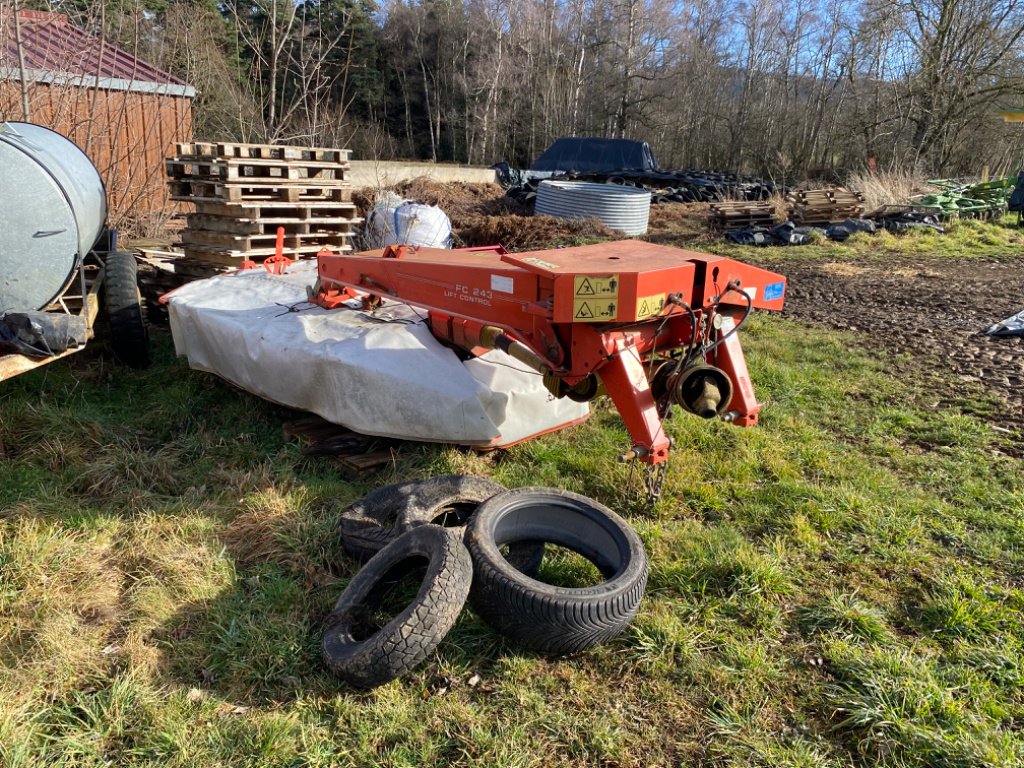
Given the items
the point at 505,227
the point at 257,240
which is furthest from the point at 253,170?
the point at 505,227

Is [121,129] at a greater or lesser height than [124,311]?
greater

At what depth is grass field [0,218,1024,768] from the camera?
87.5 inches

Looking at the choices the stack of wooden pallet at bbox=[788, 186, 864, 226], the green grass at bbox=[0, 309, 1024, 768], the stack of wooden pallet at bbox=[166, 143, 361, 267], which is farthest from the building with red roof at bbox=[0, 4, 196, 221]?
the stack of wooden pallet at bbox=[788, 186, 864, 226]

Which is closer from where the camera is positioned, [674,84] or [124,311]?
[124,311]

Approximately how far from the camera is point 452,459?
3951 millimetres

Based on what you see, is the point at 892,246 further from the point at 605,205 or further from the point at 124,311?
the point at 124,311

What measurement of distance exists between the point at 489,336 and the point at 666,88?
29088 mm

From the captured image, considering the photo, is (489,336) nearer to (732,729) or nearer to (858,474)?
(732,729)

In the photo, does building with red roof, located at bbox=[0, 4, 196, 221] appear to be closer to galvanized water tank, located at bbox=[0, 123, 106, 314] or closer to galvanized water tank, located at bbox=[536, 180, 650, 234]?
galvanized water tank, located at bbox=[0, 123, 106, 314]

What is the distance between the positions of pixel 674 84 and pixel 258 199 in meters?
26.6

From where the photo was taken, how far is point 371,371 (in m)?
3.81

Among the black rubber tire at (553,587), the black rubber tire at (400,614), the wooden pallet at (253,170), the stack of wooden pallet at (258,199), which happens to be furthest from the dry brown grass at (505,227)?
the black rubber tire at (400,614)

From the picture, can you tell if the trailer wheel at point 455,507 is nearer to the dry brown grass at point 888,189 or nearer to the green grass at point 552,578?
the green grass at point 552,578

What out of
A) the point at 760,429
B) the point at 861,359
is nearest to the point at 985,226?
the point at 861,359
